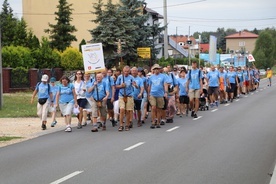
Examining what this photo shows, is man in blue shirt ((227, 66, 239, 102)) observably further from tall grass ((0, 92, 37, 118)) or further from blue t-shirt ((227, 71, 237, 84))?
tall grass ((0, 92, 37, 118))

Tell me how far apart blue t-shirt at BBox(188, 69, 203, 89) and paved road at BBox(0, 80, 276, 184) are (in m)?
3.17

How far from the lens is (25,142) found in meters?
15.0

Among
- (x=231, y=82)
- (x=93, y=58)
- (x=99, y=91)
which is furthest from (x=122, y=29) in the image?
(x=99, y=91)

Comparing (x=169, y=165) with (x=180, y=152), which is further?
(x=180, y=152)

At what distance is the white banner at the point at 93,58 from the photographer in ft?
61.9

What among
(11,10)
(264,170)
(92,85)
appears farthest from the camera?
(11,10)

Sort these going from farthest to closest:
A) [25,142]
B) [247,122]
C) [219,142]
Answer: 1. [247,122]
2. [25,142]
3. [219,142]

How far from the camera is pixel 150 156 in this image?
11.8 metres

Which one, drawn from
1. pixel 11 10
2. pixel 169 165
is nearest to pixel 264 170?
pixel 169 165

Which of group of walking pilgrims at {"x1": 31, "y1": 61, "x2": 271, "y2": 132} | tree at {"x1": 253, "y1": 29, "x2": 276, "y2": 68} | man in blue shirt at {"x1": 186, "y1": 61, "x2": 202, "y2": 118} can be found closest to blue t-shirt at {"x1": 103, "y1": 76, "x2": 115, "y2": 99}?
group of walking pilgrims at {"x1": 31, "y1": 61, "x2": 271, "y2": 132}

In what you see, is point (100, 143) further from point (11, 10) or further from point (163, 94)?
point (11, 10)

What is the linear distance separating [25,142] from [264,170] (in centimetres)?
714

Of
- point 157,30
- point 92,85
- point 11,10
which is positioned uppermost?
point 11,10

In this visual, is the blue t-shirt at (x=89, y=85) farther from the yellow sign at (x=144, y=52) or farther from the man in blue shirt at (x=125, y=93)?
the yellow sign at (x=144, y=52)
